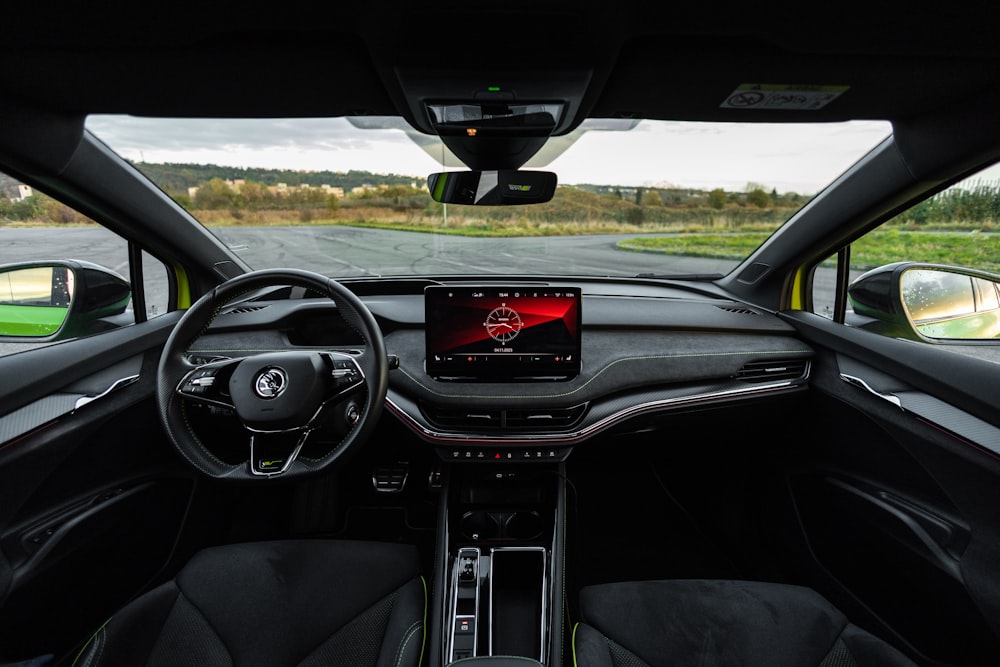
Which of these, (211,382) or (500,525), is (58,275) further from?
(500,525)

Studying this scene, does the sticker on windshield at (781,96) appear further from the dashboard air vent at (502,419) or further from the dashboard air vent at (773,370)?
the dashboard air vent at (502,419)

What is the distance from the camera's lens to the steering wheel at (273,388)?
184 centimetres

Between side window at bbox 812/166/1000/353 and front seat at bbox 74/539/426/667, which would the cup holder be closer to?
front seat at bbox 74/539/426/667

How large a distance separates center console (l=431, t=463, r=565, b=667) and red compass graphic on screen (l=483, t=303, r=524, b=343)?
0.60 metres

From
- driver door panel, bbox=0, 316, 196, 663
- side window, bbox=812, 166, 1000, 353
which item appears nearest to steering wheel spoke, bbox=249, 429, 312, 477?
driver door panel, bbox=0, 316, 196, 663

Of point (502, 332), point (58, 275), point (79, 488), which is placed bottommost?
point (79, 488)

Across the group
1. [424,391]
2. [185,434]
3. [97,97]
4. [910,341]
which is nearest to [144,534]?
[185,434]

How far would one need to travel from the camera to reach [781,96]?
2.09 metres

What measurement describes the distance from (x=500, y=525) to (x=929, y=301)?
2.07 m

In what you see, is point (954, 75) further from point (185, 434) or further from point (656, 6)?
point (185, 434)

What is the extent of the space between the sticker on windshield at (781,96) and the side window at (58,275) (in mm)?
2532

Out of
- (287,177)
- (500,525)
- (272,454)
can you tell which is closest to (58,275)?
(287,177)

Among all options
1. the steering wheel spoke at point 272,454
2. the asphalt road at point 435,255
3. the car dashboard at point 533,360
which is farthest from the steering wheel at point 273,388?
the asphalt road at point 435,255

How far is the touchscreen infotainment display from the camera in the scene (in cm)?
229
